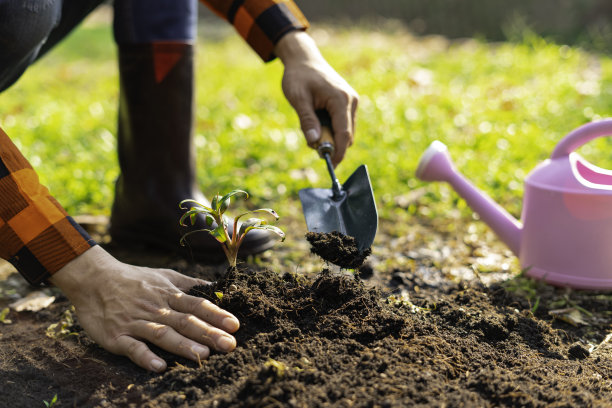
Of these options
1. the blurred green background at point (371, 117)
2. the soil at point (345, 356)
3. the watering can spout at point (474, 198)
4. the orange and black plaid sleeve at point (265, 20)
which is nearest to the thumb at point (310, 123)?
the orange and black plaid sleeve at point (265, 20)

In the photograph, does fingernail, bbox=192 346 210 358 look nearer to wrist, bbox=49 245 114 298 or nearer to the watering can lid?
wrist, bbox=49 245 114 298

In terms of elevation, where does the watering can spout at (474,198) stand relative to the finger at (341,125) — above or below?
below

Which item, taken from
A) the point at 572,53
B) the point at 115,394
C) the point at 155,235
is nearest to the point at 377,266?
the point at 155,235

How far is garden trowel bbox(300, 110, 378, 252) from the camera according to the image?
6.03 feet

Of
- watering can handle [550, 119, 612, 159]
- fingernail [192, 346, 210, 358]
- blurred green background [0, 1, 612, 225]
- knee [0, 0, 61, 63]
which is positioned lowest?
blurred green background [0, 1, 612, 225]

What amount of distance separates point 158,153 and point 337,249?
999 mm

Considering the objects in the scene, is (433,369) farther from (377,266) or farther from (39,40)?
(39,40)

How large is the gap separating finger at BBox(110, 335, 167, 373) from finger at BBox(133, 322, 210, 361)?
0.08ft

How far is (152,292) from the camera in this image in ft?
5.31

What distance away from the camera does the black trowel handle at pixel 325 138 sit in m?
1.96

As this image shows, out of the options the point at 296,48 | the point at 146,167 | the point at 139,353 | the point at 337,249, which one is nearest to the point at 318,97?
the point at 296,48

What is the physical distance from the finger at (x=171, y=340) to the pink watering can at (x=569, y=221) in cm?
126

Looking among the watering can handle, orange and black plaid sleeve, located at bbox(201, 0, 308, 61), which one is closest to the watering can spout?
the watering can handle

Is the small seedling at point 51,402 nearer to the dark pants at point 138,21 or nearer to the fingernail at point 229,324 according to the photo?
the fingernail at point 229,324
